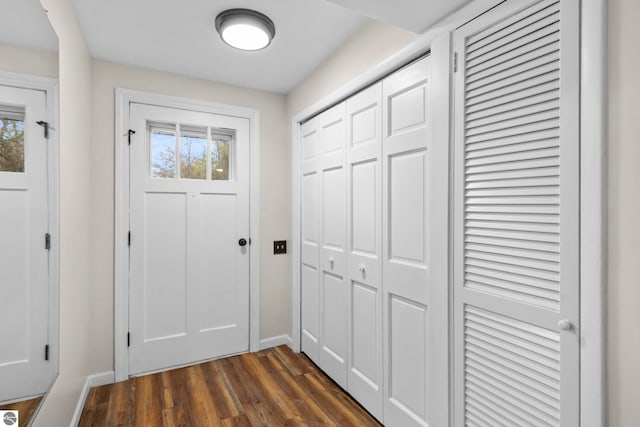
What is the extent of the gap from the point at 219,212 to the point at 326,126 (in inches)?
44.8

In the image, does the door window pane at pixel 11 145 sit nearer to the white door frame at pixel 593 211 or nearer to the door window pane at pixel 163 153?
the white door frame at pixel 593 211

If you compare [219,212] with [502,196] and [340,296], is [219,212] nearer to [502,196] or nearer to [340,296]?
[340,296]

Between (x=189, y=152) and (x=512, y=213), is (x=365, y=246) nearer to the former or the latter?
(x=512, y=213)

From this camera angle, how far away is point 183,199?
2.61 meters

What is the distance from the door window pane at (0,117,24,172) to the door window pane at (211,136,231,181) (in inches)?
73.4

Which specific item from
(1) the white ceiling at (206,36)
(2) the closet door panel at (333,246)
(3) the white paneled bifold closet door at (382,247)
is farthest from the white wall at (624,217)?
(2) the closet door panel at (333,246)

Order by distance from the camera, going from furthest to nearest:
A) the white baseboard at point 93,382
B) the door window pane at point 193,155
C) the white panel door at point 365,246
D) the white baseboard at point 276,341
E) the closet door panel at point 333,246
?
the white baseboard at point 276,341, the door window pane at point 193,155, the closet door panel at point 333,246, the white baseboard at point 93,382, the white panel door at point 365,246

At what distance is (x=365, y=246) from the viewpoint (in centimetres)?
203

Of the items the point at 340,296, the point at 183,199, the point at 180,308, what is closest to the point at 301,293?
the point at 340,296

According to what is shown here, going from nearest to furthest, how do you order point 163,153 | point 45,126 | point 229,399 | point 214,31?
point 45,126, point 214,31, point 229,399, point 163,153

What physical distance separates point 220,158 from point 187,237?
0.71 meters

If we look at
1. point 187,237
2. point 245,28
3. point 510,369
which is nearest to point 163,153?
point 187,237

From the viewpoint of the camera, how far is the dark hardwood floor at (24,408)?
86 centimetres

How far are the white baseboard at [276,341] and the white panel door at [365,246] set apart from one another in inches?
38.3
